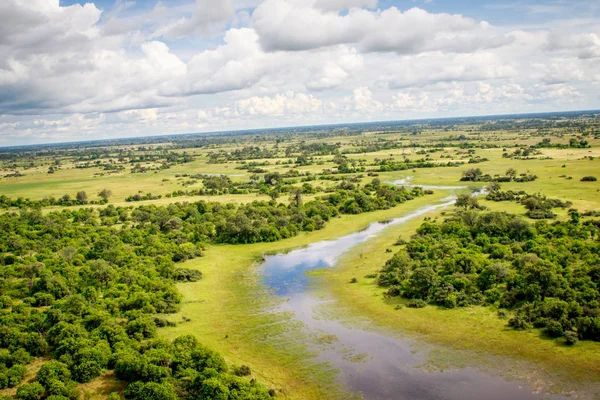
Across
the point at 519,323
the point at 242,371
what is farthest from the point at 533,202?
the point at 242,371

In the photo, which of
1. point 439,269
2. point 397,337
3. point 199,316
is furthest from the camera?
point 439,269

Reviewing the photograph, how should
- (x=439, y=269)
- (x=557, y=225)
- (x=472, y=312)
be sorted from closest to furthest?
(x=472, y=312) < (x=439, y=269) < (x=557, y=225)

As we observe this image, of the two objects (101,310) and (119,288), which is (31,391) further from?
(119,288)

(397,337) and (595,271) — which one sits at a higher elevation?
(595,271)

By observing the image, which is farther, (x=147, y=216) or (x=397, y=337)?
(x=147, y=216)

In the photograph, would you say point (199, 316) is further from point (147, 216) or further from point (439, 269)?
point (147, 216)

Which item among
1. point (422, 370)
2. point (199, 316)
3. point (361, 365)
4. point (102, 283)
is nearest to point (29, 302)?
point (102, 283)
